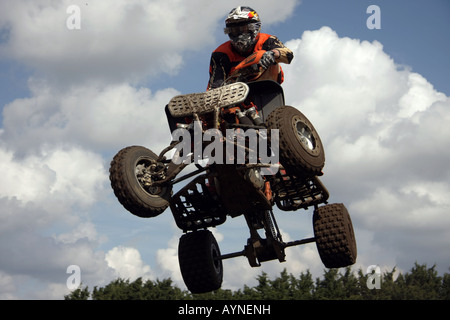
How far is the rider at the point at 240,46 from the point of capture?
10.7 m

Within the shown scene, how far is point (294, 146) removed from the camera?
9.13 m

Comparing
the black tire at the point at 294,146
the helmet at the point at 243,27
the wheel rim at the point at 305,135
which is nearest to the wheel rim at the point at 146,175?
the black tire at the point at 294,146

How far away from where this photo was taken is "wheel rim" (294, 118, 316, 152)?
378 inches

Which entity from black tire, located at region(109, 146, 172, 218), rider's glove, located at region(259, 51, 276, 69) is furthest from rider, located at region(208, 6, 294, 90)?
black tire, located at region(109, 146, 172, 218)

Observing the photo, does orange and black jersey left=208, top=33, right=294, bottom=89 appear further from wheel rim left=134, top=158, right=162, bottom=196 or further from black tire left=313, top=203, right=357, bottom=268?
black tire left=313, top=203, right=357, bottom=268

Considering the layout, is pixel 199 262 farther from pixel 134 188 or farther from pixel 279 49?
pixel 279 49

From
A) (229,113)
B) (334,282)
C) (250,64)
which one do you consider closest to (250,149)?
(229,113)

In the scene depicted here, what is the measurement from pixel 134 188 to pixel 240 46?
3211mm

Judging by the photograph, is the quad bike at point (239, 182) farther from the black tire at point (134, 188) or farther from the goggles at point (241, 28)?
the goggles at point (241, 28)

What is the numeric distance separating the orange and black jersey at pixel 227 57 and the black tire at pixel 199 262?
2.84 m

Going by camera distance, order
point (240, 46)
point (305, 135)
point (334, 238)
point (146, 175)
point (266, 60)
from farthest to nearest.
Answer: point (334, 238), point (240, 46), point (266, 60), point (305, 135), point (146, 175)

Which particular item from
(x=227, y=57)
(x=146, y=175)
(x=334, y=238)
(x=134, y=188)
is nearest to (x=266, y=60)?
(x=227, y=57)

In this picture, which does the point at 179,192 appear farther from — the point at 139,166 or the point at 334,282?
the point at 334,282
